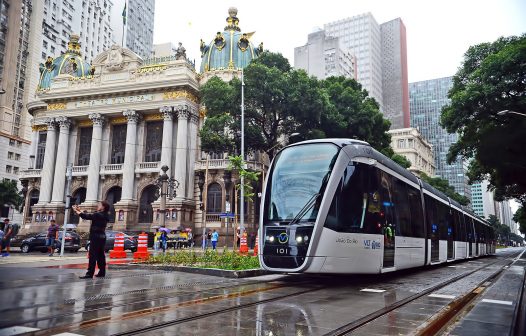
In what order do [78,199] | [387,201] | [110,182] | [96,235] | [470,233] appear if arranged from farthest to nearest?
[78,199]
[110,182]
[470,233]
[387,201]
[96,235]

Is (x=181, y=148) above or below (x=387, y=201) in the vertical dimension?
above

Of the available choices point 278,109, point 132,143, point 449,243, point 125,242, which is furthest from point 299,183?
point 132,143

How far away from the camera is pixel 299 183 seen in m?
10.3

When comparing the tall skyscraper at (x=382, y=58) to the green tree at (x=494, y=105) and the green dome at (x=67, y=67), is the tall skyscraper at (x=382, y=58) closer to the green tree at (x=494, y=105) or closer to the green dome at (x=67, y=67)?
the green dome at (x=67, y=67)

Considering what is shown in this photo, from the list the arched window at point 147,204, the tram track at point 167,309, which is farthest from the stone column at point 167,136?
the tram track at point 167,309

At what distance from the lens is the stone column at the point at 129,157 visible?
145ft

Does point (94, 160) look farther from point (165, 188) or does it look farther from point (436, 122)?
point (436, 122)

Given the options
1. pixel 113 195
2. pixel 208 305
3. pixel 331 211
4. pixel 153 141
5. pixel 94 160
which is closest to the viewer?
pixel 208 305

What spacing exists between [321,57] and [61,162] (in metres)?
70.3

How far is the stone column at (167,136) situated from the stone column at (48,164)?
14.2 m

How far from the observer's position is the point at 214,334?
206 inches

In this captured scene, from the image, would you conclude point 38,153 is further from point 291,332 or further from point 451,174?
point 451,174

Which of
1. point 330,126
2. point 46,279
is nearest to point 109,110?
point 330,126

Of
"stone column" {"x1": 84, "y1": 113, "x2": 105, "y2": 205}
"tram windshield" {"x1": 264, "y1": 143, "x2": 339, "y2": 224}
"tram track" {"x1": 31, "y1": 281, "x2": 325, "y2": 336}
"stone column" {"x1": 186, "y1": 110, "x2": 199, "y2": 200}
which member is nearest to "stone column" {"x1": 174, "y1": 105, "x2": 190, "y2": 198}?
"stone column" {"x1": 186, "y1": 110, "x2": 199, "y2": 200}
